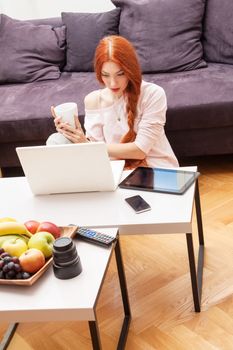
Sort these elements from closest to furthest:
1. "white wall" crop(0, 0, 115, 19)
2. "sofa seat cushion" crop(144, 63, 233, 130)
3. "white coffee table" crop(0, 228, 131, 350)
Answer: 1. "white coffee table" crop(0, 228, 131, 350)
2. "sofa seat cushion" crop(144, 63, 233, 130)
3. "white wall" crop(0, 0, 115, 19)

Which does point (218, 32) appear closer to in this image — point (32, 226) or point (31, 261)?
point (32, 226)

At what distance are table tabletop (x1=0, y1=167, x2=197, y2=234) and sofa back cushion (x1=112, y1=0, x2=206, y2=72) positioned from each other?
1333 millimetres

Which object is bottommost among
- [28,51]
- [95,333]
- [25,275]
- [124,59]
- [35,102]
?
[35,102]

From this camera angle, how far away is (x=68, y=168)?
5.49 feet

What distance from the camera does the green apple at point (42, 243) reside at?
137cm

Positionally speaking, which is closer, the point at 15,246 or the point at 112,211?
the point at 15,246

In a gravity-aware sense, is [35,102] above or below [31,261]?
below

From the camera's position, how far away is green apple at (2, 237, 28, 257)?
4.47 ft

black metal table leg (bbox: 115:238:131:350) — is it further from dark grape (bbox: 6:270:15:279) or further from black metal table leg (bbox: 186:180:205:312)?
dark grape (bbox: 6:270:15:279)

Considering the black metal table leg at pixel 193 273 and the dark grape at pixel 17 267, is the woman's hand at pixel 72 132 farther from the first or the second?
the dark grape at pixel 17 267

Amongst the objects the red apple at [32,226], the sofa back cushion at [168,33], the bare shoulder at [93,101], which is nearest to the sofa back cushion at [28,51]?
the sofa back cushion at [168,33]

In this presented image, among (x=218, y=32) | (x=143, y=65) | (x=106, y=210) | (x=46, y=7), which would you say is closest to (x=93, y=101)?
(x=106, y=210)

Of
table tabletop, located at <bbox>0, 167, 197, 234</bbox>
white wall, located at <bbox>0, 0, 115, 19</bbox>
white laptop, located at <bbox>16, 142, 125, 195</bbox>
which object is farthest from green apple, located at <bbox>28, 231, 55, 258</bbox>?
white wall, located at <bbox>0, 0, 115, 19</bbox>

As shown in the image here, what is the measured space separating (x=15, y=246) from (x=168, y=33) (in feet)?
6.52
